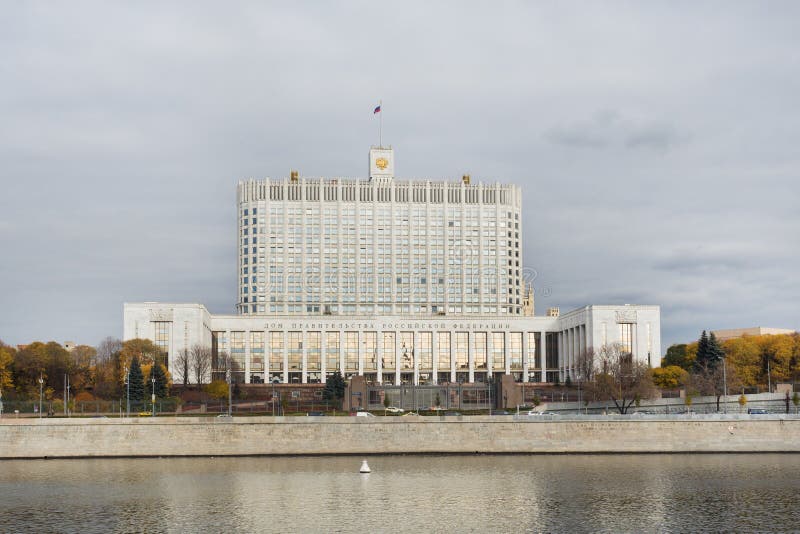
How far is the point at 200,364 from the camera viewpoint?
16975 cm

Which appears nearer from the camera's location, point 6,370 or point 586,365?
point 6,370

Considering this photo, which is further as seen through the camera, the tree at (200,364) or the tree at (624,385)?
the tree at (200,364)

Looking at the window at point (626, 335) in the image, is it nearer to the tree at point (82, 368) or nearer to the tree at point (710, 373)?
the tree at point (710, 373)

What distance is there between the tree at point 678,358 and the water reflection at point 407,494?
7946 cm

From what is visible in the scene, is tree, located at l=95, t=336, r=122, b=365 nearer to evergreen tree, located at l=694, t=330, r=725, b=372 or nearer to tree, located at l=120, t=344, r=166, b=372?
tree, located at l=120, t=344, r=166, b=372

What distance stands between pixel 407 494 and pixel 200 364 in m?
105

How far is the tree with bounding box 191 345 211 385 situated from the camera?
169375mm

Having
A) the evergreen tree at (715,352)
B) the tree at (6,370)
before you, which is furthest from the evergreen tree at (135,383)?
the evergreen tree at (715,352)

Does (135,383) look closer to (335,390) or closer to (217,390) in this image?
(217,390)

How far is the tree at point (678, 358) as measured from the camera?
17505 centimetres

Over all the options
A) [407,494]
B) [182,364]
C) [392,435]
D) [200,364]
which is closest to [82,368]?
[200,364]

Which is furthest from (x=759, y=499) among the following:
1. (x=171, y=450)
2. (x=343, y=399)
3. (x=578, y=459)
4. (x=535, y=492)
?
(x=343, y=399)

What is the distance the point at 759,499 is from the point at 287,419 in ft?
161

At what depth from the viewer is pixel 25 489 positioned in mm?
74625
